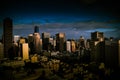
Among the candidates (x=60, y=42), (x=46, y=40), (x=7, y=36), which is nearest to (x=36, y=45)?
(x=46, y=40)

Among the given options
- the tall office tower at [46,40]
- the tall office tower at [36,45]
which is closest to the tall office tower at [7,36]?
the tall office tower at [36,45]

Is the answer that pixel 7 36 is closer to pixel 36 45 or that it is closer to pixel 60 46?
pixel 36 45

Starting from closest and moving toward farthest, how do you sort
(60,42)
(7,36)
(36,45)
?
(7,36)
(36,45)
(60,42)

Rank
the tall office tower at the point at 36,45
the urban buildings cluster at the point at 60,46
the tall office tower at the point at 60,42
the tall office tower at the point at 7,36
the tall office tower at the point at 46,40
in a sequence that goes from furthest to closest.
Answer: the tall office tower at the point at 60,42
the tall office tower at the point at 46,40
the tall office tower at the point at 36,45
the tall office tower at the point at 7,36
the urban buildings cluster at the point at 60,46

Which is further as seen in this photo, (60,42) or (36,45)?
(60,42)

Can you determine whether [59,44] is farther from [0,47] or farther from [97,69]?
[97,69]

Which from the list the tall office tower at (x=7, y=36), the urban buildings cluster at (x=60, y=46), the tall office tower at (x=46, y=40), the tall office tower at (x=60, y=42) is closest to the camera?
the urban buildings cluster at (x=60, y=46)

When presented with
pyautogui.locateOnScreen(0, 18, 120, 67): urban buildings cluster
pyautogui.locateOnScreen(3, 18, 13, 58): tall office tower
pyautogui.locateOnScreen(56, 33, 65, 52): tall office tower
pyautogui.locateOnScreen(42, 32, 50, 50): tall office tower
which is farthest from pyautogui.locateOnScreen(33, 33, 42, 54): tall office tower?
pyautogui.locateOnScreen(3, 18, 13, 58): tall office tower

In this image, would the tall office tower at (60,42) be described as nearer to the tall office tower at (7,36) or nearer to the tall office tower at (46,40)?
the tall office tower at (46,40)

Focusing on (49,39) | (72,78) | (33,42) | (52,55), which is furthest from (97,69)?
(49,39)
